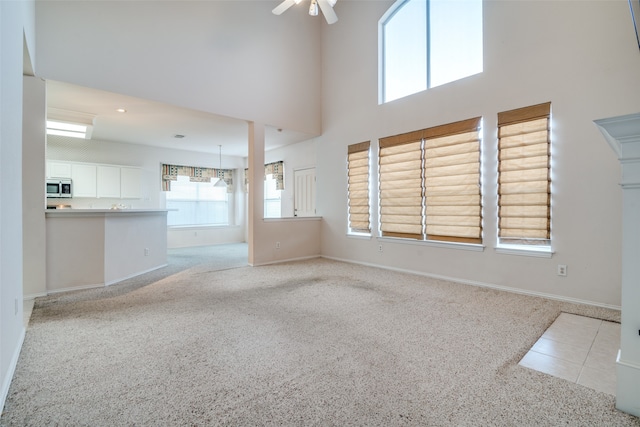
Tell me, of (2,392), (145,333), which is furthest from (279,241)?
(2,392)

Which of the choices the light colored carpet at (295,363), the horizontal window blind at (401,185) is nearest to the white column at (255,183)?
the light colored carpet at (295,363)

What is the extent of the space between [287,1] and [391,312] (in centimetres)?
400

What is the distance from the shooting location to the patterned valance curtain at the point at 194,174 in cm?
802

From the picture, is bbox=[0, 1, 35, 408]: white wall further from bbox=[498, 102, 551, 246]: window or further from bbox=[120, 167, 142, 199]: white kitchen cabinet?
bbox=[120, 167, 142, 199]: white kitchen cabinet

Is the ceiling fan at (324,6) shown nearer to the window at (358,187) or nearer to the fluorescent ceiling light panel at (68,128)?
the window at (358,187)

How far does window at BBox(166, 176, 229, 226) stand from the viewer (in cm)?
828

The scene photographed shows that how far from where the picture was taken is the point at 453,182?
4.32 metres

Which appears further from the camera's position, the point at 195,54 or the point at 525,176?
the point at 195,54

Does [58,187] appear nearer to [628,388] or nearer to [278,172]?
[278,172]

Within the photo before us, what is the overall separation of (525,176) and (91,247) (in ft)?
18.4

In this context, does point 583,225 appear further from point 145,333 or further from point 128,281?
point 128,281

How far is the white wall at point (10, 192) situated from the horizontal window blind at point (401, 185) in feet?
14.8

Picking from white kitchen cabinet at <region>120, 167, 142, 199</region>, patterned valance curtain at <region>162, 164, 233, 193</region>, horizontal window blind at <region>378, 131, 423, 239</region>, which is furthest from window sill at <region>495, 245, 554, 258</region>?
white kitchen cabinet at <region>120, 167, 142, 199</region>

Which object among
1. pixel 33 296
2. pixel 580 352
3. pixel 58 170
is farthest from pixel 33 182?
pixel 580 352
